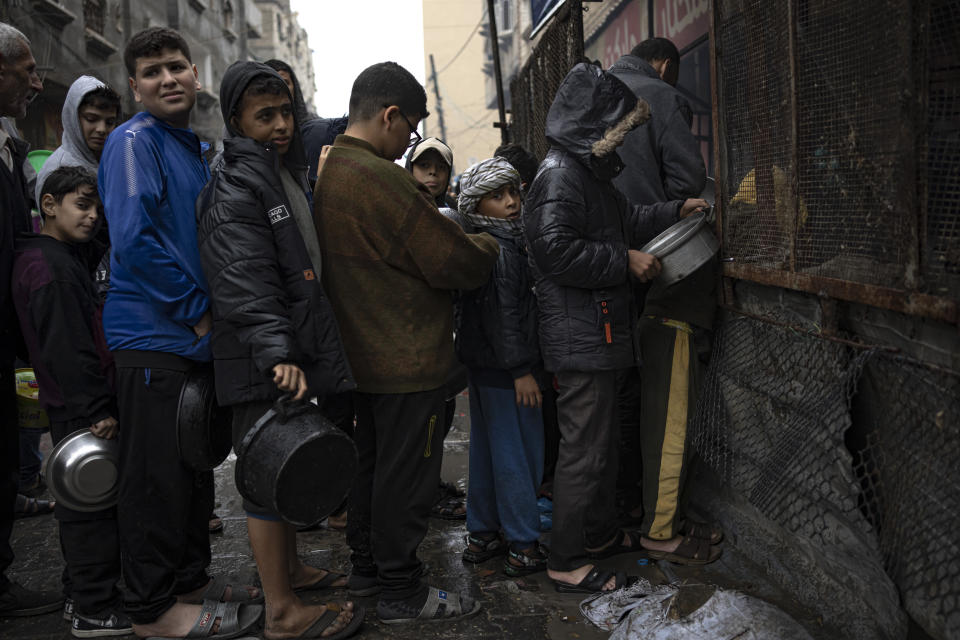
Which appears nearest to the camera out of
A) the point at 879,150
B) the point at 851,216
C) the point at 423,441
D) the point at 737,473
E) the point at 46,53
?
the point at 879,150

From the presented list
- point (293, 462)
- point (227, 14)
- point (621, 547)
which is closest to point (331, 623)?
point (293, 462)

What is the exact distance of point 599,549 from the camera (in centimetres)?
337

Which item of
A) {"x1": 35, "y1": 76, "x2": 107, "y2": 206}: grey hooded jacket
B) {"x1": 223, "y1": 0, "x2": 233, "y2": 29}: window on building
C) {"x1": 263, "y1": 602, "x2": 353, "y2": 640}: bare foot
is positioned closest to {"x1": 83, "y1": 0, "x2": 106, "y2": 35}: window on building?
{"x1": 223, "y1": 0, "x2": 233, "y2": 29}: window on building

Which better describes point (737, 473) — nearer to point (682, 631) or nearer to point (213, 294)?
point (682, 631)

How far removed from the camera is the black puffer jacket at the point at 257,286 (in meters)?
2.45

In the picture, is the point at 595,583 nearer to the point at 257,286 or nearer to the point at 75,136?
the point at 257,286

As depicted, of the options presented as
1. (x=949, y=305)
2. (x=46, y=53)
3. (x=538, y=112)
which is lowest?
(x=949, y=305)

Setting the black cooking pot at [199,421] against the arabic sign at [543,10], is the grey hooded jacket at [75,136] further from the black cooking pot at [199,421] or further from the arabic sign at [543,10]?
the arabic sign at [543,10]

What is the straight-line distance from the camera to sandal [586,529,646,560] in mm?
3370

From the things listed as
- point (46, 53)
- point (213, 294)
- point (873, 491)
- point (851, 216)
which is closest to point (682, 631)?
point (873, 491)

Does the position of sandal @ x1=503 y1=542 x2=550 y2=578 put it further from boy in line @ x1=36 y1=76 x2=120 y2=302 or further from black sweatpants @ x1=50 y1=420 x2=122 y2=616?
boy in line @ x1=36 y1=76 x2=120 y2=302

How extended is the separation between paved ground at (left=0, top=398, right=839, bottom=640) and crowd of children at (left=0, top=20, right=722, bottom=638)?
8cm

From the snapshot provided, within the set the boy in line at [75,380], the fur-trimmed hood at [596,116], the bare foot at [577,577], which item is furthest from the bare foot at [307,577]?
the fur-trimmed hood at [596,116]

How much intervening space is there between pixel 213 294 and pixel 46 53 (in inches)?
442
